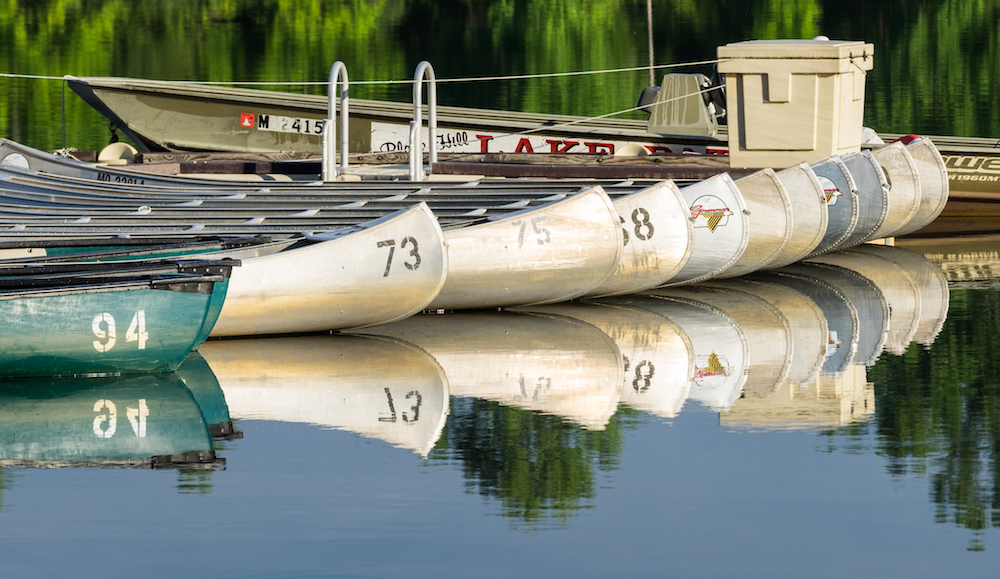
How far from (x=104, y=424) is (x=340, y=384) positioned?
172 centimetres

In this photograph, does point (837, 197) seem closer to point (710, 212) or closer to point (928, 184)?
point (928, 184)

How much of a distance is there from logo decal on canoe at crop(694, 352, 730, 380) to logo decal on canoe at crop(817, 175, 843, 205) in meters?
4.89

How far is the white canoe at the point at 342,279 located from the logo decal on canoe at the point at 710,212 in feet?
10.4

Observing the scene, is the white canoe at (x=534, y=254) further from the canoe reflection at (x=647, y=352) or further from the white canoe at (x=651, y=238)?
the white canoe at (x=651, y=238)

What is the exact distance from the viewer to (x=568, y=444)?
390 inches

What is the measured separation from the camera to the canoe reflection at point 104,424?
9.57 meters

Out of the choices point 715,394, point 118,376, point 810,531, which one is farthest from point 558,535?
point 118,376

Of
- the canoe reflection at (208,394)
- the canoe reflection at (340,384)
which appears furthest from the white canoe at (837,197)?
the canoe reflection at (208,394)

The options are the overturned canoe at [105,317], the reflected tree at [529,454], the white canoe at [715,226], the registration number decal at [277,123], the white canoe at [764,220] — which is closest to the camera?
the reflected tree at [529,454]

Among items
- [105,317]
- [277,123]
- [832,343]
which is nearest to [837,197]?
[832,343]

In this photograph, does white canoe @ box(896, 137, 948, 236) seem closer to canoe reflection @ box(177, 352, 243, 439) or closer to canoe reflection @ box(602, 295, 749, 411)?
canoe reflection @ box(602, 295, 749, 411)

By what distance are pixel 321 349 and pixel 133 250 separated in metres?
1.75

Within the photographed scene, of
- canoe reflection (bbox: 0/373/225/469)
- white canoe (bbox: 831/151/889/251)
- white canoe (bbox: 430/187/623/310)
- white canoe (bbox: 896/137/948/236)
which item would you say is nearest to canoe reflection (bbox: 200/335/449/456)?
canoe reflection (bbox: 0/373/225/469)

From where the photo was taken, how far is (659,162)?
61.9 ft
